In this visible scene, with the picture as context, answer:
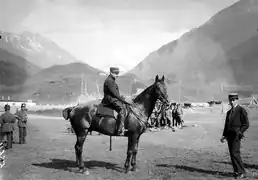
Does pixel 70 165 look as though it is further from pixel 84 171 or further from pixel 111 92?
Answer: pixel 111 92

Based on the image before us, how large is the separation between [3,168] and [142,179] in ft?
19.0

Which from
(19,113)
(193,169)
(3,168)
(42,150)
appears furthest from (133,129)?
(19,113)

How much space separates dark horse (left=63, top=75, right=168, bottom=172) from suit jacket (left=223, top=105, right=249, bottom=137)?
259 centimetres

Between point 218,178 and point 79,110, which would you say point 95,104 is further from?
point 218,178

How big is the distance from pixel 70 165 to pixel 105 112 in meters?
3.20

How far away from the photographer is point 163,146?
20.1 meters

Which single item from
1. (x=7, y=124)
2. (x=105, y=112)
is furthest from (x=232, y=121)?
(x=7, y=124)

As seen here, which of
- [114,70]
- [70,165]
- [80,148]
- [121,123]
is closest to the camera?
[121,123]

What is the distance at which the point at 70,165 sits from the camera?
13.4 meters

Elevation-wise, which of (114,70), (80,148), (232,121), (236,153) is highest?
(114,70)

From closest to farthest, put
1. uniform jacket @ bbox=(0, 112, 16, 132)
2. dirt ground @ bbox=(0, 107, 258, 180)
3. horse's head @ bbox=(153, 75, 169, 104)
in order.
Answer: dirt ground @ bbox=(0, 107, 258, 180) < horse's head @ bbox=(153, 75, 169, 104) < uniform jacket @ bbox=(0, 112, 16, 132)

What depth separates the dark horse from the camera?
1213 cm

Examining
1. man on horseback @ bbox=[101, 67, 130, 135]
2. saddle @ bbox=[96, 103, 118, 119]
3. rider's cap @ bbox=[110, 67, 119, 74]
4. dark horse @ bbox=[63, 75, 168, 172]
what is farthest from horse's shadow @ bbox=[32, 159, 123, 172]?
rider's cap @ bbox=[110, 67, 119, 74]

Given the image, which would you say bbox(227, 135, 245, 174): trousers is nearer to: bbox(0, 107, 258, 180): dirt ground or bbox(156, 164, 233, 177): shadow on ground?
bbox(0, 107, 258, 180): dirt ground
